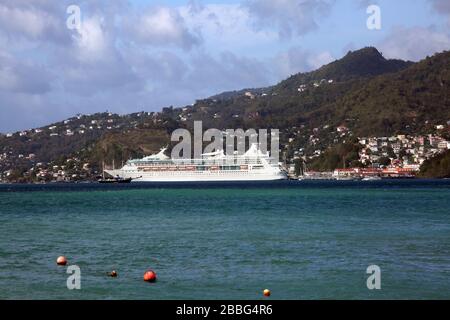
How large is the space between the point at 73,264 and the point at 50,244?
21.4 feet

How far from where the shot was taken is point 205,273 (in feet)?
78.0

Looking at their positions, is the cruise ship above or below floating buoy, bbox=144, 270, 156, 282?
above

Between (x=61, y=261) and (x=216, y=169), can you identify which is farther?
(x=216, y=169)

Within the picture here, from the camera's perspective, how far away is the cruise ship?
517 feet

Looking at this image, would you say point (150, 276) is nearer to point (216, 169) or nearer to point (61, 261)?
point (61, 261)

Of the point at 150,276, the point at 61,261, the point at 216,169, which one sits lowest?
the point at 150,276

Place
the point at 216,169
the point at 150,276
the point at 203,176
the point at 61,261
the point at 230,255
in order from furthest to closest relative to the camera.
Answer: the point at 203,176 < the point at 216,169 < the point at 230,255 < the point at 61,261 < the point at 150,276

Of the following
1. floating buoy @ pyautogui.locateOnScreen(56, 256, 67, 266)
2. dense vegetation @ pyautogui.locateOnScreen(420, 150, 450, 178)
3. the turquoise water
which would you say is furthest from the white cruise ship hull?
floating buoy @ pyautogui.locateOnScreen(56, 256, 67, 266)

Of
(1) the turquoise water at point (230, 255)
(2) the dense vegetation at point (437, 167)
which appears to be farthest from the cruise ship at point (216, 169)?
(1) the turquoise water at point (230, 255)

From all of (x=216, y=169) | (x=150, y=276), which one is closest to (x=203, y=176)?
(x=216, y=169)

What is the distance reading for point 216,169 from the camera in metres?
158

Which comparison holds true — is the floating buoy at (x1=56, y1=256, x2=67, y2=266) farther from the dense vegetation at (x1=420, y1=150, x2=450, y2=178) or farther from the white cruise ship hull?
the dense vegetation at (x1=420, y1=150, x2=450, y2=178)
